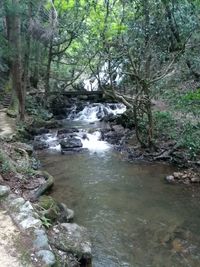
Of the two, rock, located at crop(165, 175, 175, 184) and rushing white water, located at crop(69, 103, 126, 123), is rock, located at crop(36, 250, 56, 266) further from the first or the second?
rushing white water, located at crop(69, 103, 126, 123)

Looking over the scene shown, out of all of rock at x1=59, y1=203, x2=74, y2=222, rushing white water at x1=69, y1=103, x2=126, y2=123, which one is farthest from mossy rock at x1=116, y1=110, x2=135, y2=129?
rock at x1=59, y1=203, x2=74, y2=222

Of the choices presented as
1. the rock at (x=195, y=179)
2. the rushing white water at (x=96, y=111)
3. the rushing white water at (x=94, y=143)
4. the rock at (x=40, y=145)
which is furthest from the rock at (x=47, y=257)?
the rushing white water at (x=96, y=111)

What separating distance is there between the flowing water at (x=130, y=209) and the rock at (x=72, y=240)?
304mm

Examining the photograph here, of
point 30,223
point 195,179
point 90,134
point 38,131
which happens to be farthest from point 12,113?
point 30,223

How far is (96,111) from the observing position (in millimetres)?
18250

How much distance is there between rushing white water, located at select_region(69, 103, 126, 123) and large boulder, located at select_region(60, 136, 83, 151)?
5381 mm

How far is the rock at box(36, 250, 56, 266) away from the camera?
13.0 feet

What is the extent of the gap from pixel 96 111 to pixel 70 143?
675cm

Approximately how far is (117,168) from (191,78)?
6359 millimetres

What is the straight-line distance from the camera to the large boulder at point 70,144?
11.5 m

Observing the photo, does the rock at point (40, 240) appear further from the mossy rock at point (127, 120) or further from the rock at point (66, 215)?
the mossy rock at point (127, 120)

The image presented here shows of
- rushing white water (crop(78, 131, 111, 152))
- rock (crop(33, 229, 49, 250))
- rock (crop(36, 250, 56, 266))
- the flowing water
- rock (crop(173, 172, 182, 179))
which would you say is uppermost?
rock (crop(33, 229, 49, 250))

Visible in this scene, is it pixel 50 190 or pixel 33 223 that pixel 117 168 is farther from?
pixel 33 223

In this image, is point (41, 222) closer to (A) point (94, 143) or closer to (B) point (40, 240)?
(B) point (40, 240)
